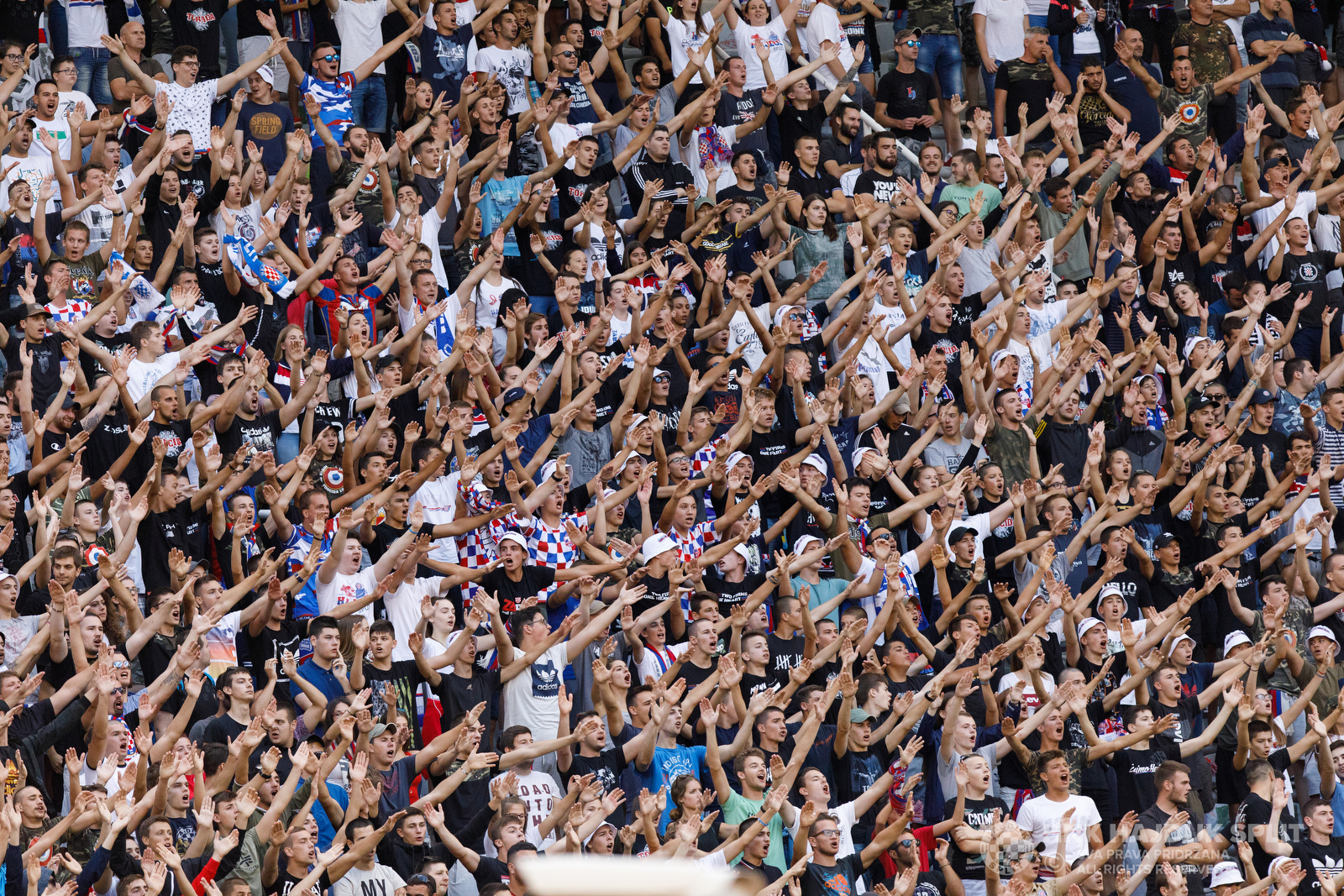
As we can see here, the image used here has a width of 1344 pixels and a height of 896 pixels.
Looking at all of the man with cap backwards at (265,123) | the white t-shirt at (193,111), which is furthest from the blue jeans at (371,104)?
the white t-shirt at (193,111)

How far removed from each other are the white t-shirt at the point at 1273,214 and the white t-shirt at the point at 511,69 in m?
5.90

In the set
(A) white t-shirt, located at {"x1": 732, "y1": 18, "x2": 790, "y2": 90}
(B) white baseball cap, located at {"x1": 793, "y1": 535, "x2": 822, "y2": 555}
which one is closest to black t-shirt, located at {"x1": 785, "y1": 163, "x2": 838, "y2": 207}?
(A) white t-shirt, located at {"x1": 732, "y1": 18, "x2": 790, "y2": 90}

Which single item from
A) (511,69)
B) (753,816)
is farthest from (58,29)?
(753,816)

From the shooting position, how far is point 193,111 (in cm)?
1423

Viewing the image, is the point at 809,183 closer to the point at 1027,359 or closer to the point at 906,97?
the point at 906,97

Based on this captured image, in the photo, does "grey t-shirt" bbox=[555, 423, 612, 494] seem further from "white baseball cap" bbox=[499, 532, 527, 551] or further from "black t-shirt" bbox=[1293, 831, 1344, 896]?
"black t-shirt" bbox=[1293, 831, 1344, 896]

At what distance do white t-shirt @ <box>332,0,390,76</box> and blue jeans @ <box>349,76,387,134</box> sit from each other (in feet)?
0.44

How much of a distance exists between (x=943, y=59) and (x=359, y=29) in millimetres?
4833

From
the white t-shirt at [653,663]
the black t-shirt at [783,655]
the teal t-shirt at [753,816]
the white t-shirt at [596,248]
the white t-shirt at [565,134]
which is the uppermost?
the white t-shirt at [565,134]

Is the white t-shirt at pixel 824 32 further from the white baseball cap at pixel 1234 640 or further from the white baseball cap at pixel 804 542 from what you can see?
the white baseball cap at pixel 1234 640

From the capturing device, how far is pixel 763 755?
36.5 ft

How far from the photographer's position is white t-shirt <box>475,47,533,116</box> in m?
15.4

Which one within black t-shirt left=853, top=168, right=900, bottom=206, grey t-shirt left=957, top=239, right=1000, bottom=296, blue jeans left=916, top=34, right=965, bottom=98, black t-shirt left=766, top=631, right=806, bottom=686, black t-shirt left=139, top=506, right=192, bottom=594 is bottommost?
black t-shirt left=766, top=631, right=806, bottom=686

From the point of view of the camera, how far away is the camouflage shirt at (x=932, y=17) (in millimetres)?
16797
